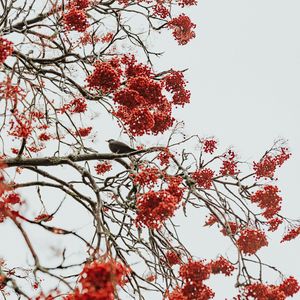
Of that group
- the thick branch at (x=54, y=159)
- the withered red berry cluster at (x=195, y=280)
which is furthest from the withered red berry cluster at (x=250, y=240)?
the thick branch at (x=54, y=159)

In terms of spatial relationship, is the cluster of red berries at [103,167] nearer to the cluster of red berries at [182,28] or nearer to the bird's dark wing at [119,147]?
the bird's dark wing at [119,147]

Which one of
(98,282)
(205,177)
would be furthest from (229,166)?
(98,282)

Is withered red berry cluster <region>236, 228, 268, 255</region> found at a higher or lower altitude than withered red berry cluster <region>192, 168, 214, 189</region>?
lower

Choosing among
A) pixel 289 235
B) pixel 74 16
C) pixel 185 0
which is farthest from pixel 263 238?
pixel 185 0

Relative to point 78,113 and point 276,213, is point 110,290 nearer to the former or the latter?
point 276,213

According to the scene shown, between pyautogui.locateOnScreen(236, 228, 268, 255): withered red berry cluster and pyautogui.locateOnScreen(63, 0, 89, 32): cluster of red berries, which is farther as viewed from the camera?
pyautogui.locateOnScreen(63, 0, 89, 32): cluster of red berries

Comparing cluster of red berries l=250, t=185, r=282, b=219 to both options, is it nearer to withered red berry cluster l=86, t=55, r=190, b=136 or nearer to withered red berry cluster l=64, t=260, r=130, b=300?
withered red berry cluster l=86, t=55, r=190, b=136

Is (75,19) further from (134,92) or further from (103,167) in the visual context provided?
(103,167)

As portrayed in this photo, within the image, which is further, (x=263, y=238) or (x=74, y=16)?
(x=74, y=16)

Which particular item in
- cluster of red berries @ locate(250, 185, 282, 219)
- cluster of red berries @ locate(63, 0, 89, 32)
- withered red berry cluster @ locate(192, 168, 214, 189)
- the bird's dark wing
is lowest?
cluster of red berries @ locate(250, 185, 282, 219)

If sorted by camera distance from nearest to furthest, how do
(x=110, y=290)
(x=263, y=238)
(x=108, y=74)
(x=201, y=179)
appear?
(x=110, y=290) < (x=263, y=238) < (x=108, y=74) < (x=201, y=179)

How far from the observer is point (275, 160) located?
628cm

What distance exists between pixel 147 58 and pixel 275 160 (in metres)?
2.37

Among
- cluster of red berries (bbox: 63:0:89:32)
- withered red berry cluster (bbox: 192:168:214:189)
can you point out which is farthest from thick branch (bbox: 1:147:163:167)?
cluster of red berries (bbox: 63:0:89:32)
